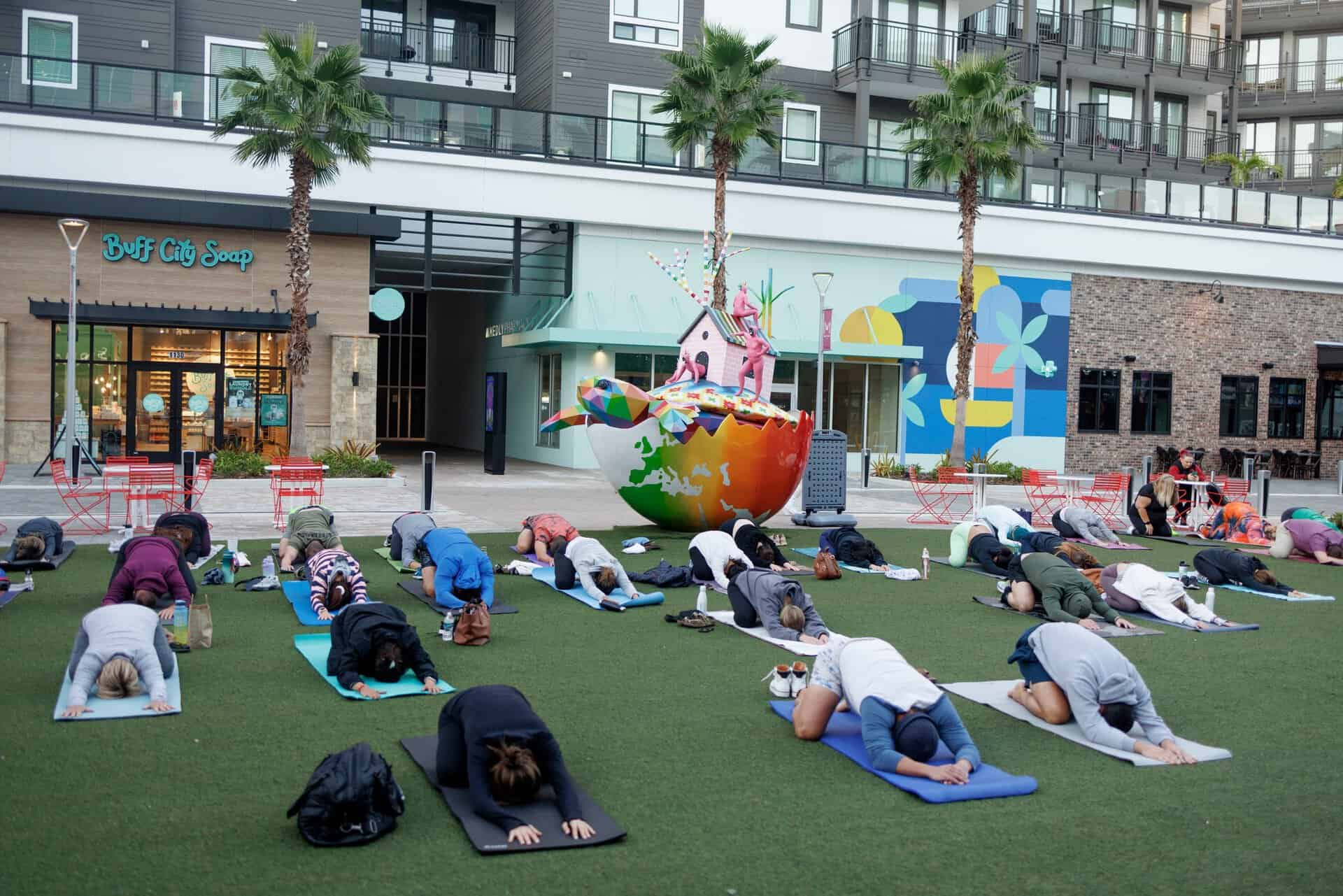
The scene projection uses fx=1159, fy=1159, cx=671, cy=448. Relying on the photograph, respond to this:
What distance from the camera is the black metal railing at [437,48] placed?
117 feet

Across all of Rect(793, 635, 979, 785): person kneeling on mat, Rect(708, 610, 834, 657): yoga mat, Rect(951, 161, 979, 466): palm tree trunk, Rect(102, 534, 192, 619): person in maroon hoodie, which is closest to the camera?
Rect(793, 635, 979, 785): person kneeling on mat

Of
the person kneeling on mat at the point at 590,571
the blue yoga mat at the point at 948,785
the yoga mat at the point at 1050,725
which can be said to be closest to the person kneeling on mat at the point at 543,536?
the person kneeling on mat at the point at 590,571

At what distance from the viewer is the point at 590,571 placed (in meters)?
12.0

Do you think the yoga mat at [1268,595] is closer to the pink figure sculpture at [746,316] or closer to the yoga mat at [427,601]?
the pink figure sculpture at [746,316]

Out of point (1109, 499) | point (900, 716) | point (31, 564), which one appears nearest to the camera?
point (900, 716)

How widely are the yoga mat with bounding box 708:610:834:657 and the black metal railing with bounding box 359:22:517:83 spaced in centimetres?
2891

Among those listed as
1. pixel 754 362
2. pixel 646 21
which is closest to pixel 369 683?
pixel 754 362

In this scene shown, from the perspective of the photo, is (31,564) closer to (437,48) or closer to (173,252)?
(173,252)

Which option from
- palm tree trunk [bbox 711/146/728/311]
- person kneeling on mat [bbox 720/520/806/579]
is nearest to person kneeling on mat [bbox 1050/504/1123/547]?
person kneeling on mat [bbox 720/520/806/579]

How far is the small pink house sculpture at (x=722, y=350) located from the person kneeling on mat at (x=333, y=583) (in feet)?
25.7

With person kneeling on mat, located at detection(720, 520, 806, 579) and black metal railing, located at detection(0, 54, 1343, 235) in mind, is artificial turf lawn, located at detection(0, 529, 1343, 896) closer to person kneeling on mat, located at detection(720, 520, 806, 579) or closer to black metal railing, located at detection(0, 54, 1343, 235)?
person kneeling on mat, located at detection(720, 520, 806, 579)

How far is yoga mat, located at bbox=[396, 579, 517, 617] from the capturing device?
11148 mm

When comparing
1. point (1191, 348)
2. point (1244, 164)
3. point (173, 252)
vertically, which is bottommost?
point (1191, 348)

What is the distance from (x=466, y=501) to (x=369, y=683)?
13.5 metres
